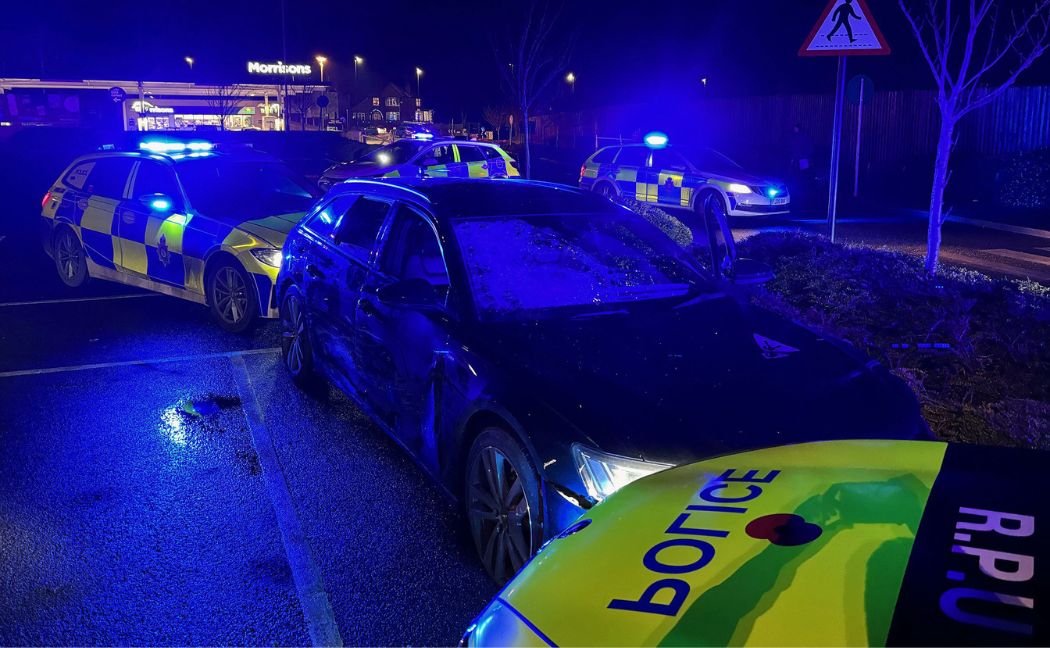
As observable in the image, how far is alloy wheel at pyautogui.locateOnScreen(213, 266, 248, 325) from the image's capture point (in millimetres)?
7426

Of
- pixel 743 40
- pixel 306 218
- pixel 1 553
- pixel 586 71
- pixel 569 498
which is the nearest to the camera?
pixel 569 498

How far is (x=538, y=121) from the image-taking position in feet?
169

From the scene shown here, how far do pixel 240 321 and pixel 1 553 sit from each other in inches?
154

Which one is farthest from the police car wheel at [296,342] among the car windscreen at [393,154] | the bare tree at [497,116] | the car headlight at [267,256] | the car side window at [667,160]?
the bare tree at [497,116]

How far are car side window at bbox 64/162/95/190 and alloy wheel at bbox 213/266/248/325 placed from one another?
278cm

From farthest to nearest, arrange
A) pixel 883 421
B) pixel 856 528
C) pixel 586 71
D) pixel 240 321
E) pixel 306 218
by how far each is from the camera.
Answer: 1. pixel 586 71
2. pixel 240 321
3. pixel 306 218
4. pixel 883 421
5. pixel 856 528

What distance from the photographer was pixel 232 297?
750cm

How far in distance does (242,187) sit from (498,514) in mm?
6216

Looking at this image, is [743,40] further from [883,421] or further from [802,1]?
[883,421]

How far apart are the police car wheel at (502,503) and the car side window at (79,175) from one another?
747cm

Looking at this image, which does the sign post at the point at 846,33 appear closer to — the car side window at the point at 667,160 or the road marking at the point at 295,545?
the road marking at the point at 295,545

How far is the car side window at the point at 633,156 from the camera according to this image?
1556 centimetres

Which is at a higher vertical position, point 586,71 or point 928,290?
point 586,71

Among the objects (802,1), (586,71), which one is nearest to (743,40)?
(802,1)
